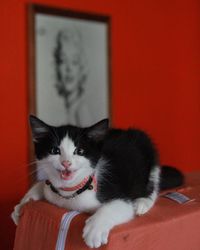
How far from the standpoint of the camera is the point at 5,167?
1.50 meters

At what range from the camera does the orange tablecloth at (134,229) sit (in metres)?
0.82

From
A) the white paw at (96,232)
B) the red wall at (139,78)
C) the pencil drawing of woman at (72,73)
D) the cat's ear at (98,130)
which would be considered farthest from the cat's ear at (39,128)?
the pencil drawing of woman at (72,73)

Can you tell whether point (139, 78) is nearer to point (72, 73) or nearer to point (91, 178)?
point (72, 73)

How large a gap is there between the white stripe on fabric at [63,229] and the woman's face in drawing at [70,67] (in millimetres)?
856

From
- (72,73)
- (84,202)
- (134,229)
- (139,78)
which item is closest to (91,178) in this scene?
(84,202)

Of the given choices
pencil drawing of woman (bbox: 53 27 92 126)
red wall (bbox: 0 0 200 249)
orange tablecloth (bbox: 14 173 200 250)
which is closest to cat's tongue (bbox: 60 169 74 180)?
orange tablecloth (bbox: 14 173 200 250)

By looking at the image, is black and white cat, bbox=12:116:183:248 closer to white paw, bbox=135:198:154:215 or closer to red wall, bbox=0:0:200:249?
white paw, bbox=135:198:154:215

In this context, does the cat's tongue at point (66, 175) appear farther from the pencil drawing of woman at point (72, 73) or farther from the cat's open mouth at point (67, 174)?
the pencil drawing of woman at point (72, 73)

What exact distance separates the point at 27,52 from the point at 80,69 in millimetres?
265

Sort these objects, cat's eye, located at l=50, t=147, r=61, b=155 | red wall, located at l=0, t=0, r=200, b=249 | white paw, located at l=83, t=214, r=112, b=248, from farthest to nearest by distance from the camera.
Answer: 1. red wall, located at l=0, t=0, r=200, b=249
2. cat's eye, located at l=50, t=147, r=61, b=155
3. white paw, located at l=83, t=214, r=112, b=248

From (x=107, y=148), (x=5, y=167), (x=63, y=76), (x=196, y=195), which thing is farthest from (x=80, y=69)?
(x=196, y=195)

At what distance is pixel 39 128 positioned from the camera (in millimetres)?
909

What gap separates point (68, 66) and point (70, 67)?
0.4 inches

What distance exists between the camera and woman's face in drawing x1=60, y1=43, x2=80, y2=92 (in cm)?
164
